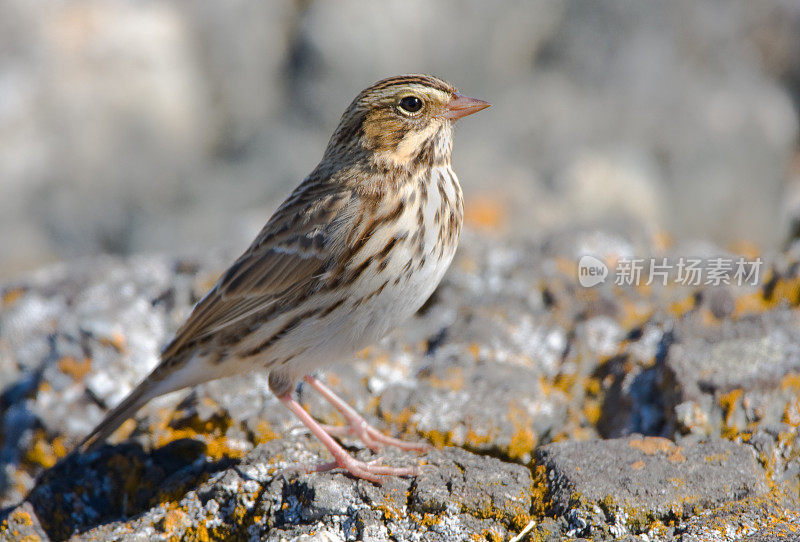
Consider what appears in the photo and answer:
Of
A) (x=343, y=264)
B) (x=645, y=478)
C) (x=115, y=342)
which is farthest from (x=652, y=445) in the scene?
(x=115, y=342)

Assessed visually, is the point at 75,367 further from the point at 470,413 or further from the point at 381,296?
the point at 470,413

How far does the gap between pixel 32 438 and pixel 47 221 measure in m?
3.66

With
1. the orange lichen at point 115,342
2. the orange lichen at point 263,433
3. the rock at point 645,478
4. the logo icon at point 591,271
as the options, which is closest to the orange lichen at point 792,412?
the rock at point 645,478

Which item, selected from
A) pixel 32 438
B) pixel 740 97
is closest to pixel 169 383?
pixel 32 438

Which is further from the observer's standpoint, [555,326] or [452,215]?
[555,326]

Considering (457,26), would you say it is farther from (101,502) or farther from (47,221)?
(101,502)

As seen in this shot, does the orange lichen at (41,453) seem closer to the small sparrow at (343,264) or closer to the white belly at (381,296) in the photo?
the small sparrow at (343,264)

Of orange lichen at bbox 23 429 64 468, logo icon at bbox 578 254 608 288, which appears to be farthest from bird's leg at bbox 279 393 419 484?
logo icon at bbox 578 254 608 288

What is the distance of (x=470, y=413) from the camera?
4.16 meters

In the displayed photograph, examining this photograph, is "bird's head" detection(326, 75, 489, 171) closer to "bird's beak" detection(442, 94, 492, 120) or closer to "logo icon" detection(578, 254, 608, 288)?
"bird's beak" detection(442, 94, 492, 120)

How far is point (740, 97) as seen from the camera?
25.8ft

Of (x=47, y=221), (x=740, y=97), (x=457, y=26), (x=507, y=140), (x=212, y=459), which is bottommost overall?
(x=212, y=459)

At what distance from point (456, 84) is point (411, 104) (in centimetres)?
380

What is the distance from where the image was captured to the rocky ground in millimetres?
3346
